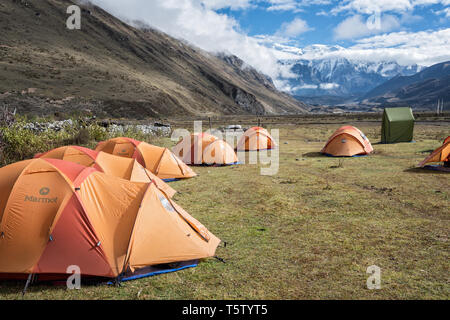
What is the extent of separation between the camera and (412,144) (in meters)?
24.2

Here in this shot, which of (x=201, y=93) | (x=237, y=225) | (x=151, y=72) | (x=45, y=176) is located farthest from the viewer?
(x=201, y=93)

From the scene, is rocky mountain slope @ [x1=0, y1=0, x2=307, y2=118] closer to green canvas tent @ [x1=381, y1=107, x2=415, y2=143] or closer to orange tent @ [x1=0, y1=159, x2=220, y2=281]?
green canvas tent @ [x1=381, y1=107, x2=415, y2=143]

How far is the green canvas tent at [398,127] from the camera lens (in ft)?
82.5

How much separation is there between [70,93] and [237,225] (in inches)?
2694

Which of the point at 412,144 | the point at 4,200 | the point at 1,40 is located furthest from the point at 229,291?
the point at 1,40


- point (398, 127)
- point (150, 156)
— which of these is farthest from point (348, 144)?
point (150, 156)

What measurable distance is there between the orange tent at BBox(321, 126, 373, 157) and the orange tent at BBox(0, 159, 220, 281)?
49.3 feet

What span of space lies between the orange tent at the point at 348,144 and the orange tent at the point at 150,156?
34.2ft

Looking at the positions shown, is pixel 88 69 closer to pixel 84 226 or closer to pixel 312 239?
pixel 84 226

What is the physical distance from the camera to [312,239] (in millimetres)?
7508

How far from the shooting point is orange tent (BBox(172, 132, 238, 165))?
17.2 m

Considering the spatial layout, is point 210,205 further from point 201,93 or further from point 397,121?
point 201,93

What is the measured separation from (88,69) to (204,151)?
76103mm

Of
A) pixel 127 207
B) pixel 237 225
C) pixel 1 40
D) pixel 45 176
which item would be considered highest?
pixel 1 40
